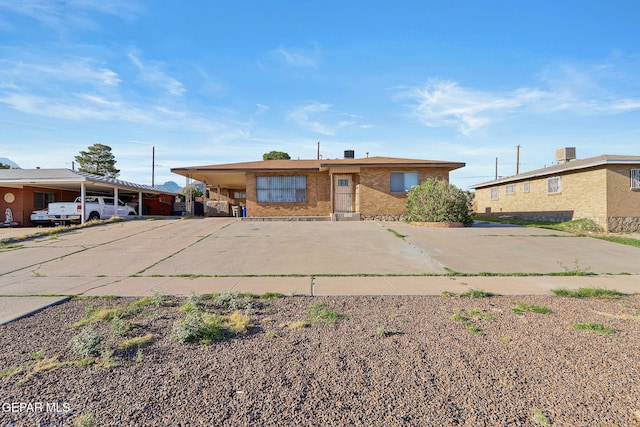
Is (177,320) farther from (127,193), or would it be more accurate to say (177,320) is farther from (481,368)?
(127,193)

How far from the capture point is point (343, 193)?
60.4ft

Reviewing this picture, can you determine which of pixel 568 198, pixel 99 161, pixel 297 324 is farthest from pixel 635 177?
pixel 99 161

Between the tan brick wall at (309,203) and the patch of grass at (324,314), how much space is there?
13.9 metres

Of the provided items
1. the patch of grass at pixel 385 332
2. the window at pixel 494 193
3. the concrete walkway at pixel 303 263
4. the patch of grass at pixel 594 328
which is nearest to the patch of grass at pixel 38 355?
the concrete walkway at pixel 303 263

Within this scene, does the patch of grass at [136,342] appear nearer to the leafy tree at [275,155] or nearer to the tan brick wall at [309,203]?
the tan brick wall at [309,203]

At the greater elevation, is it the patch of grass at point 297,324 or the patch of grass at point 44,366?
the patch of grass at point 297,324

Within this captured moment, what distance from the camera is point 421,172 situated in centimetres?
1778

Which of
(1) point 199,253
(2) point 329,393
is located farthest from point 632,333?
(1) point 199,253

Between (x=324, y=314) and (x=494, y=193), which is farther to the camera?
(x=494, y=193)

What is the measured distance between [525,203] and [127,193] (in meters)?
30.2

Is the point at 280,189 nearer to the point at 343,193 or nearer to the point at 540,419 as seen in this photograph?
the point at 343,193

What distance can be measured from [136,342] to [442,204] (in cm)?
1370

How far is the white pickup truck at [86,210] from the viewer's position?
16781 mm

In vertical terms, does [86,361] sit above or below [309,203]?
below
